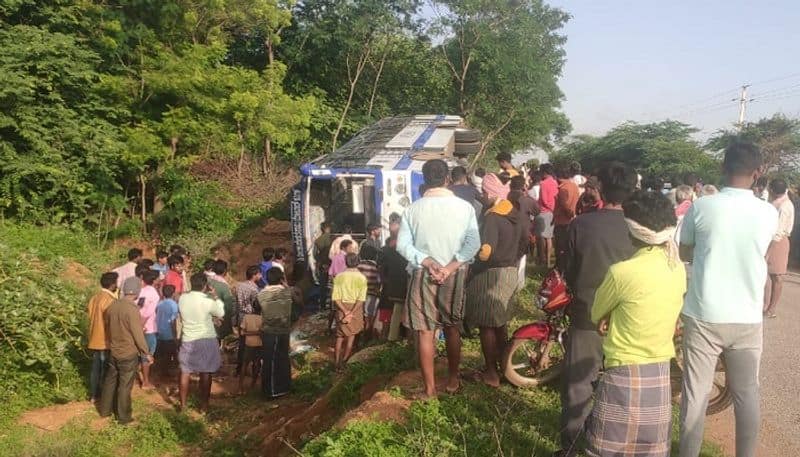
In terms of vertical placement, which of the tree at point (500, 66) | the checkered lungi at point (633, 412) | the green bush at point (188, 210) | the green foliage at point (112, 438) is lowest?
the green foliage at point (112, 438)

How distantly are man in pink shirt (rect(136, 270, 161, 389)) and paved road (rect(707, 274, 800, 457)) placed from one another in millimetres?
6337

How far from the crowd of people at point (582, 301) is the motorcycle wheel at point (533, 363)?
13cm

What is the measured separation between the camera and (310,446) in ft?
13.2

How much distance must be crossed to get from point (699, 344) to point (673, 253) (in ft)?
2.21

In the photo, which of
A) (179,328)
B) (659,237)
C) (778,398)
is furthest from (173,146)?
(659,237)

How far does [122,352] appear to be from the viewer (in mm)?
6629

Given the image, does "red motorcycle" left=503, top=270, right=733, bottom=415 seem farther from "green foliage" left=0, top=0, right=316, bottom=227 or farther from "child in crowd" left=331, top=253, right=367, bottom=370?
"green foliage" left=0, top=0, right=316, bottom=227

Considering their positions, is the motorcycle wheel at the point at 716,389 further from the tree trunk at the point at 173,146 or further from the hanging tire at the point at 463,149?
the tree trunk at the point at 173,146

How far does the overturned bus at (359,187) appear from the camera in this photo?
936 cm

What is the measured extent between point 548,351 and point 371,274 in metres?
3.23

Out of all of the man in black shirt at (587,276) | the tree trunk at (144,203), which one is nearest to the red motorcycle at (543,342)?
the man in black shirt at (587,276)

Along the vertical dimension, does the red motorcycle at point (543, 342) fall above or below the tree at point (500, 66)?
below

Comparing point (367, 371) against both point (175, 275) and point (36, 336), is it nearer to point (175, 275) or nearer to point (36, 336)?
point (175, 275)

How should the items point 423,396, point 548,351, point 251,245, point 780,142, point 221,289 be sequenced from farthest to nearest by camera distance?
point 780,142, point 251,245, point 221,289, point 548,351, point 423,396
